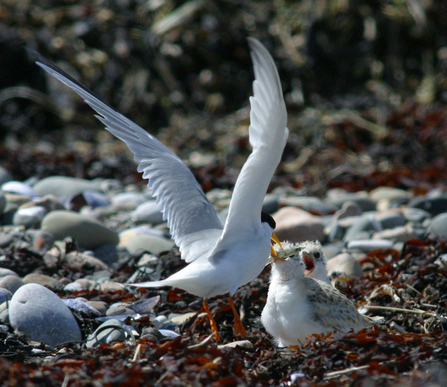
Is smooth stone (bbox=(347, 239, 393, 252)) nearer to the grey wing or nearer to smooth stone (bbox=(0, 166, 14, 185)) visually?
the grey wing

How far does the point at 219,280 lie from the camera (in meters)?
3.43

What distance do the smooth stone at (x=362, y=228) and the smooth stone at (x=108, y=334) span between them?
3085 millimetres

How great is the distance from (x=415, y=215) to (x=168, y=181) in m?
3.35

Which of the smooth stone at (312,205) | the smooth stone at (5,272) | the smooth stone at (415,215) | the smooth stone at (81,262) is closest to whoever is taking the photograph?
the smooth stone at (5,272)

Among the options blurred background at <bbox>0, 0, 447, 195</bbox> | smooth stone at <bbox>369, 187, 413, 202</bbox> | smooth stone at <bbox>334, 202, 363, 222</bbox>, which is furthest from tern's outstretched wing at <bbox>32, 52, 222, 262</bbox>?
blurred background at <bbox>0, 0, 447, 195</bbox>

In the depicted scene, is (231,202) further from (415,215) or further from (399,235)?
(415,215)

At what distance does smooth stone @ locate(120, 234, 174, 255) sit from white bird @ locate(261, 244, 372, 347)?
6.43ft

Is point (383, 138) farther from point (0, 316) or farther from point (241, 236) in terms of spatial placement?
point (0, 316)

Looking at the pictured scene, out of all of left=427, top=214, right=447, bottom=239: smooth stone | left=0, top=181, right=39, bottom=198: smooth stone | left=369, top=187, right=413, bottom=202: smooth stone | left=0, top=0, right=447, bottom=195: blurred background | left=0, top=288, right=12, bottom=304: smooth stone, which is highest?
left=0, top=0, right=447, bottom=195: blurred background

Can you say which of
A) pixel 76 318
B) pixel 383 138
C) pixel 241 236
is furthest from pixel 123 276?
pixel 383 138

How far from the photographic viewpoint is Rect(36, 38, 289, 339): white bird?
2.97m

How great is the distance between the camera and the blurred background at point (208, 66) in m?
10.1

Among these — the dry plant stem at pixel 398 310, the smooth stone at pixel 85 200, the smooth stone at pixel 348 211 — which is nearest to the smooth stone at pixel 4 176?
the smooth stone at pixel 85 200

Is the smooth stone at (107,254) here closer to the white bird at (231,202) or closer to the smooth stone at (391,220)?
the white bird at (231,202)
